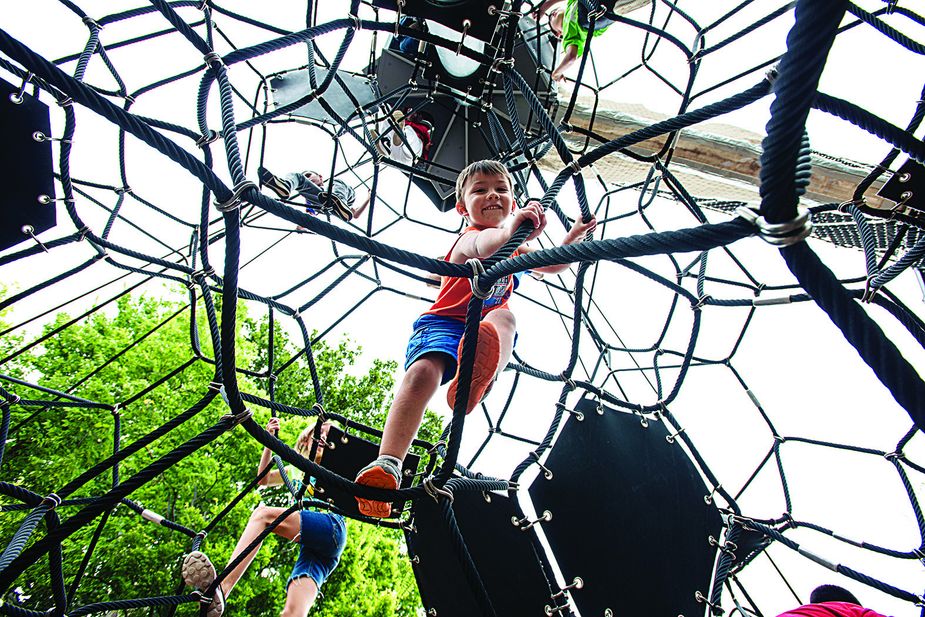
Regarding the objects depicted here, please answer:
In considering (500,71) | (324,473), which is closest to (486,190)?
(500,71)

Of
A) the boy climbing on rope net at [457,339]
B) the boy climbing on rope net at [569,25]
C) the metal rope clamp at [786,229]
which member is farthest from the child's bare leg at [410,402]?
the boy climbing on rope net at [569,25]

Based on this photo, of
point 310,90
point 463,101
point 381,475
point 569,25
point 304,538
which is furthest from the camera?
point 310,90

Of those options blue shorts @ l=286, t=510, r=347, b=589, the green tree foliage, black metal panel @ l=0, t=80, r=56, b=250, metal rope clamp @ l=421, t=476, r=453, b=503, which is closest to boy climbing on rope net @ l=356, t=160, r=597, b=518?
metal rope clamp @ l=421, t=476, r=453, b=503

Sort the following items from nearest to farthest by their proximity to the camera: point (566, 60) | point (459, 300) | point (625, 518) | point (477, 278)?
point (477, 278) < point (459, 300) < point (625, 518) < point (566, 60)

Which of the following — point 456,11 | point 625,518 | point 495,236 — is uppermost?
point 456,11

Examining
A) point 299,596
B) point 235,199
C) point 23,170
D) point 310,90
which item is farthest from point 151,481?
point 235,199

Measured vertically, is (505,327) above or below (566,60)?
below

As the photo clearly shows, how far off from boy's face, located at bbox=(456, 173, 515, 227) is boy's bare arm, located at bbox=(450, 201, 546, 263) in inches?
6.0

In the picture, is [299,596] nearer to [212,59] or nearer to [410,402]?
[410,402]

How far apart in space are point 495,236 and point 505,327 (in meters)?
0.27

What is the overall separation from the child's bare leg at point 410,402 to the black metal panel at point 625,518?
612 millimetres

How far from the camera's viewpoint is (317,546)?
2295 mm

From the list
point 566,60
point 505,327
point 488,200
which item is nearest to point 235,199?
point 505,327

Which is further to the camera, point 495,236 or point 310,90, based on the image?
point 310,90
